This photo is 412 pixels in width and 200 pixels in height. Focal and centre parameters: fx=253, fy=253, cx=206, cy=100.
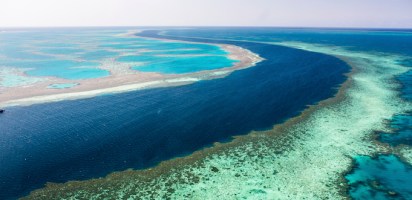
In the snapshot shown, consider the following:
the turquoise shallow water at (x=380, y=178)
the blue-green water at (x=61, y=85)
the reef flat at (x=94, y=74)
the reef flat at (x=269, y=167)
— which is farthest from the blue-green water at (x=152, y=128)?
the blue-green water at (x=61, y=85)

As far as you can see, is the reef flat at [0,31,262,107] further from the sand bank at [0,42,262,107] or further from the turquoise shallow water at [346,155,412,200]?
the turquoise shallow water at [346,155,412,200]

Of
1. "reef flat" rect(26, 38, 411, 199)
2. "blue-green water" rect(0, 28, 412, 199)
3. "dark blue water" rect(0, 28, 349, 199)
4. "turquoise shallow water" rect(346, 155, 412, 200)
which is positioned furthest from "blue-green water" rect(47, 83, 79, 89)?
"turquoise shallow water" rect(346, 155, 412, 200)

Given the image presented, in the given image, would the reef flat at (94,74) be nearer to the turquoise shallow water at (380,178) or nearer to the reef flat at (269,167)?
the reef flat at (269,167)

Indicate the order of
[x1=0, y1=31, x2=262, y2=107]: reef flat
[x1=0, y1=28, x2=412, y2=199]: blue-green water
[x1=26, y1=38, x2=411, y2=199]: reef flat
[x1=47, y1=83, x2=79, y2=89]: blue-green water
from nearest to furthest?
[x1=26, y1=38, x2=411, y2=199]: reef flat → [x1=0, y1=28, x2=412, y2=199]: blue-green water → [x1=0, y1=31, x2=262, y2=107]: reef flat → [x1=47, y1=83, x2=79, y2=89]: blue-green water

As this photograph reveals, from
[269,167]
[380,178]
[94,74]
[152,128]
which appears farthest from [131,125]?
[94,74]

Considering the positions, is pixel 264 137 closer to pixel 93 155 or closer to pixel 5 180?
pixel 93 155

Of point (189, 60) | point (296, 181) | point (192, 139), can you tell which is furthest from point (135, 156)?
point (189, 60)
